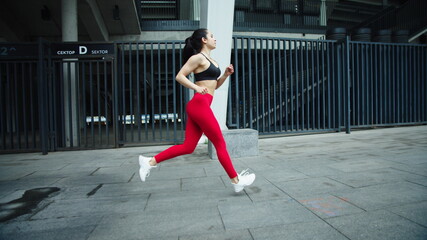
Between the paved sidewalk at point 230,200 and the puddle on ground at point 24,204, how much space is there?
0.08m

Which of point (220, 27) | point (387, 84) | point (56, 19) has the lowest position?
point (387, 84)

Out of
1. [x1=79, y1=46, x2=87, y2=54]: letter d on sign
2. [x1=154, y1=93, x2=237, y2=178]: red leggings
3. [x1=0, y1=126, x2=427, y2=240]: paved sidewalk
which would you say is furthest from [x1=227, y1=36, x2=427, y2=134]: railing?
[x1=154, y1=93, x2=237, y2=178]: red leggings

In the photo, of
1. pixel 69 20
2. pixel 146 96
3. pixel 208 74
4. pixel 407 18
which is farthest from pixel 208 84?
pixel 407 18

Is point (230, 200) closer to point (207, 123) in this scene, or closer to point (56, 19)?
point (207, 123)

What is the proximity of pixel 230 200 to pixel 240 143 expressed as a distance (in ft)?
8.51

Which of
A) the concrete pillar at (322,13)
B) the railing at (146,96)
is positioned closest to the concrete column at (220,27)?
the railing at (146,96)

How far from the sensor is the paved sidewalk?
2.17m

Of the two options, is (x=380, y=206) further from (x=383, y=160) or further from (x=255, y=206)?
(x=383, y=160)

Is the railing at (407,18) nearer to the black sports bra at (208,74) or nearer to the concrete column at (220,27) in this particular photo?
the concrete column at (220,27)

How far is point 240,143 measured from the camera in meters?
5.45

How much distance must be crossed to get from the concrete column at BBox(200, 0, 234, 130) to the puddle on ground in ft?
11.8

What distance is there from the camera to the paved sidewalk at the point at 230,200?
2.17m

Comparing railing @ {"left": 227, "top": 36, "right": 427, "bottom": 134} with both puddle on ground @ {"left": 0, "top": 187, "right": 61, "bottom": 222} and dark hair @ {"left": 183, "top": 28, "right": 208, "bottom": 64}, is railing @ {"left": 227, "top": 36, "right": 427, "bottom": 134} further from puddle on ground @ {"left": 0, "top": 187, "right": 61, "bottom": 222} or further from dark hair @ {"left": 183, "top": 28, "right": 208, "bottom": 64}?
puddle on ground @ {"left": 0, "top": 187, "right": 61, "bottom": 222}

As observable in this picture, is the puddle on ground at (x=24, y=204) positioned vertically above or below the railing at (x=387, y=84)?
below
